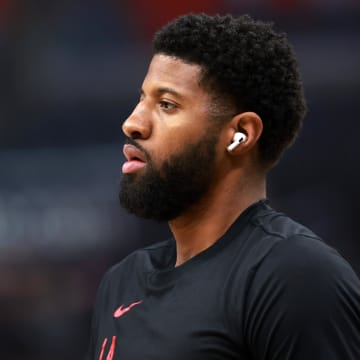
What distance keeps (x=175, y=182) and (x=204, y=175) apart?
6 centimetres

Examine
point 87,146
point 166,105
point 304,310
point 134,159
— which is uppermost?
point 87,146

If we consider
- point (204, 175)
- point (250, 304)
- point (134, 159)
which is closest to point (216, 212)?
point (204, 175)

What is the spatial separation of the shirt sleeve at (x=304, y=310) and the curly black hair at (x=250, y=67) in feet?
1.16

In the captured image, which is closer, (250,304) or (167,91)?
(250,304)

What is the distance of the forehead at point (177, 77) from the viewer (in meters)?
1.74

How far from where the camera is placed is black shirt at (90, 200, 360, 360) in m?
1.45

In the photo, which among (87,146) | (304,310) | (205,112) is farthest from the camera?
(87,146)

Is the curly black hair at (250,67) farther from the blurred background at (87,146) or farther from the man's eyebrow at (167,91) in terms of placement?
the blurred background at (87,146)

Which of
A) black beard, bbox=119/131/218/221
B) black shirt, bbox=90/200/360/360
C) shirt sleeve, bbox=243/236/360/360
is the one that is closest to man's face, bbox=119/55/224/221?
black beard, bbox=119/131/218/221

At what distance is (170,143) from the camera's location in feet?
5.70

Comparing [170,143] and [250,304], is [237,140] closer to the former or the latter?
[170,143]

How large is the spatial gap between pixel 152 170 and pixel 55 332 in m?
2.82

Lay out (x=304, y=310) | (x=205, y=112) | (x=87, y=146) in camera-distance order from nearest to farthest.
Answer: (x=304, y=310) → (x=205, y=112) → (x=87, y=146)

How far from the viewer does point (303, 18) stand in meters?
4.76
